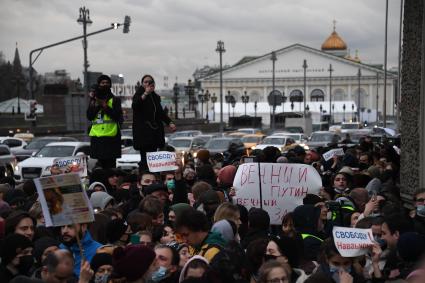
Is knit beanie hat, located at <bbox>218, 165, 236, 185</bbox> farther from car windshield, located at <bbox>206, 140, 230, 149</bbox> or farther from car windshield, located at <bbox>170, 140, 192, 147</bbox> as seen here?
car windshield, located at <bbox>170, 140, 192, 147</bbox>

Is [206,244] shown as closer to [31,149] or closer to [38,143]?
[31,149]

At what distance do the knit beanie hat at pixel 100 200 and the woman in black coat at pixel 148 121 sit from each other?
2.62 meters

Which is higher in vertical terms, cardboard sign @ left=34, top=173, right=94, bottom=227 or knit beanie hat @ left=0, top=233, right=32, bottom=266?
cardboard sign @ left=34, top=173, right=94, bottom=227

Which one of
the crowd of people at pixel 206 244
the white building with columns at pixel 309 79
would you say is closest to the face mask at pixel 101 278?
the crowd of people at pixel 206 244

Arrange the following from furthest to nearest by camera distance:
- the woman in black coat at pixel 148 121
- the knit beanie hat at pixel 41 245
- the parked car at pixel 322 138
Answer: the parked car at pixel 322 138
the woman in black coat at pixel 148 121
the knit beanie hat at pixel 41 245

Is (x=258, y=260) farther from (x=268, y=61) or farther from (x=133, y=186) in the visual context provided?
(x=268, y=61)

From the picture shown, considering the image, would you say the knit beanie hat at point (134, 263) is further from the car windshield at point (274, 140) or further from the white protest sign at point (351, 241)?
the car windshield at point (274, 140)

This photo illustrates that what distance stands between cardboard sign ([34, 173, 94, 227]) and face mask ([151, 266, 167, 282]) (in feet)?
3.01

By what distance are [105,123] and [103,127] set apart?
71 millimetres

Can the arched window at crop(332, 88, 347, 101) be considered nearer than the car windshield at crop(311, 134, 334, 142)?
No

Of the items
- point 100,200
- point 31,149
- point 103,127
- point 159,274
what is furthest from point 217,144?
point 159,274

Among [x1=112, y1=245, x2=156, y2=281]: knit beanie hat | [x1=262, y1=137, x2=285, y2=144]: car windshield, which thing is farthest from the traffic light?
[x1=112, y1=245, x2=156, y2=281]: knit beanie hat

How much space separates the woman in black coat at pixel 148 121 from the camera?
12.1 meters

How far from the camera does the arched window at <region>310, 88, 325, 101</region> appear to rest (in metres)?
130
